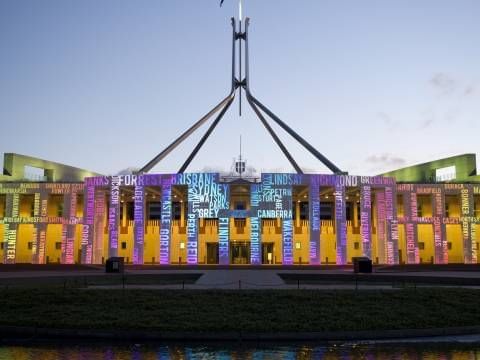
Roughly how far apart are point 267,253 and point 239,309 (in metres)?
36.4

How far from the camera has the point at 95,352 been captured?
477 inches

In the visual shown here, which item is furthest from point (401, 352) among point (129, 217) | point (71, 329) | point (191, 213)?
point (129, 217)

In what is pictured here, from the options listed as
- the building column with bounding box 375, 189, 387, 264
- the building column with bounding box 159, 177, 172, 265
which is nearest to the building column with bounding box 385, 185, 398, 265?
the building column with bounding box 375, 189, 387, 264

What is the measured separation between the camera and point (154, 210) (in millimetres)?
59156

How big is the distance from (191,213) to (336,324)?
30690 mm

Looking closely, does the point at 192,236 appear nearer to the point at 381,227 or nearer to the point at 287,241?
the point at 287,241

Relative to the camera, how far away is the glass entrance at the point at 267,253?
52.7m

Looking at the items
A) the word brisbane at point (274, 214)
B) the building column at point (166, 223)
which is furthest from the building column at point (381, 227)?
the building column at point (166, 223)

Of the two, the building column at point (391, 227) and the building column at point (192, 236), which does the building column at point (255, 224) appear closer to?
the building column at point (192, 236)

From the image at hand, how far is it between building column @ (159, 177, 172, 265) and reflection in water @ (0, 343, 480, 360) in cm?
3116

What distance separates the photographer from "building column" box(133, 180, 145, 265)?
145ft

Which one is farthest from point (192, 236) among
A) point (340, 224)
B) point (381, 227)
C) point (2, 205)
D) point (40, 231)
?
point (2, 205)

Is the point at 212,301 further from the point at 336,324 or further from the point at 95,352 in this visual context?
the point at 95,352

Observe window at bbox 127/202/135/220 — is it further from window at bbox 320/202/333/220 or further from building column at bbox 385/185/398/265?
building column at bbox 385/185/398/265
